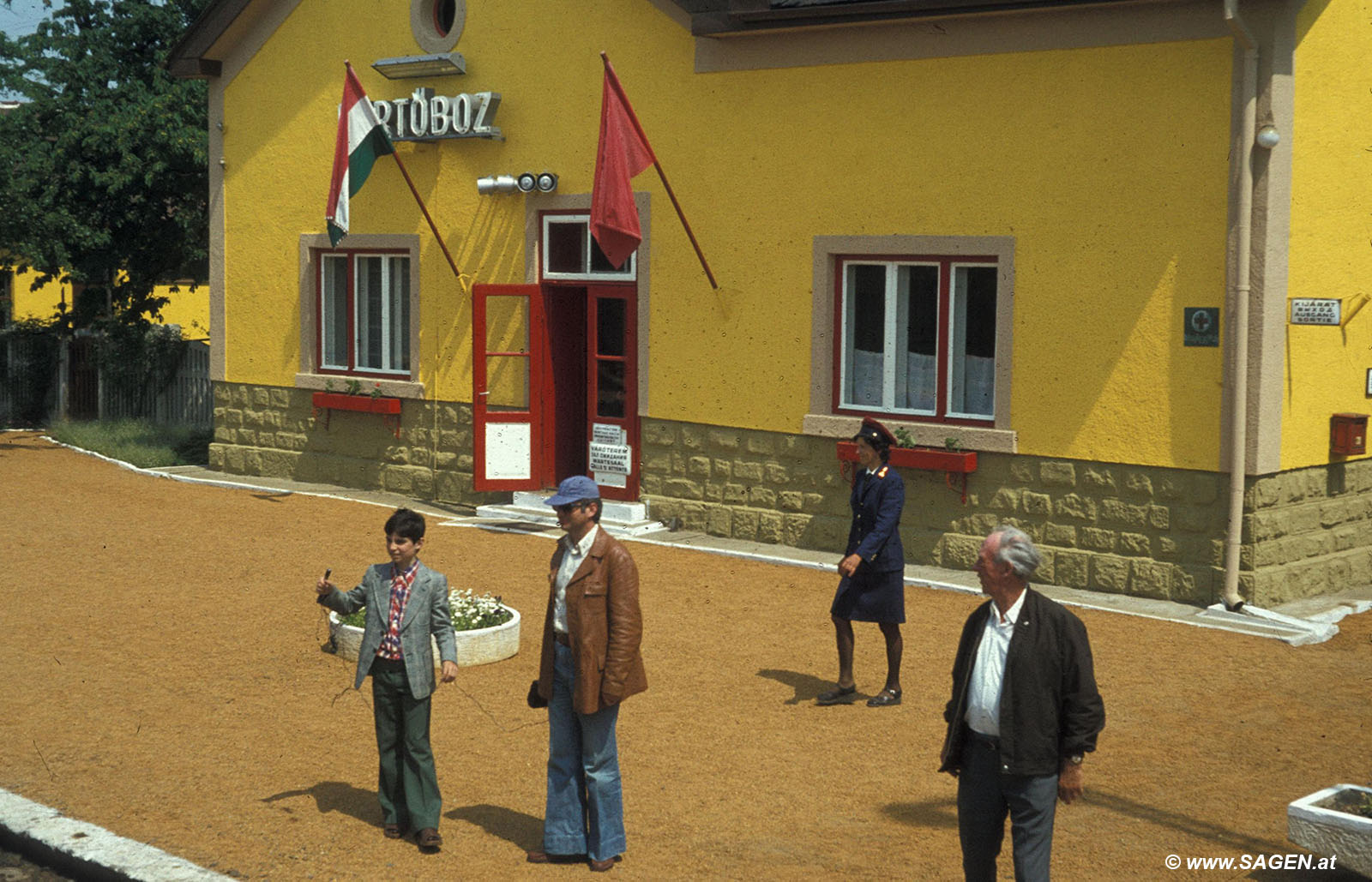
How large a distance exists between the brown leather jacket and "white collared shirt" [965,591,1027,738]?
167 centimetres

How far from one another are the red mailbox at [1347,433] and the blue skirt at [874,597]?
514 centimetres

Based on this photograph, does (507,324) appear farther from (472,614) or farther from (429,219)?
(472,614)

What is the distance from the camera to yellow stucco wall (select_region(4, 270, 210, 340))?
32.1 meters

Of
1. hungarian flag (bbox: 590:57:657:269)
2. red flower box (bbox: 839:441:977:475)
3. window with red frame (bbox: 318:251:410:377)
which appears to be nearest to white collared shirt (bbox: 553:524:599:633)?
red flower box (bbox: 839:441:977:475)

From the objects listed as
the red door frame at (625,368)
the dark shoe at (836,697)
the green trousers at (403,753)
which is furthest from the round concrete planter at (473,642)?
the red door frame at (625,368)

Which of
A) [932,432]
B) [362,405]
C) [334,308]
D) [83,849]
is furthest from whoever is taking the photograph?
[334,308]

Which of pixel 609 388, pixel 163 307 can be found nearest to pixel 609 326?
pixel 609 388

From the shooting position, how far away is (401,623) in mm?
7199

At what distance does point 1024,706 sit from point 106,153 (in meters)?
19.6

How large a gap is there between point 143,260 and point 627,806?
18065 mm

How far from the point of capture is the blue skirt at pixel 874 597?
374 inches

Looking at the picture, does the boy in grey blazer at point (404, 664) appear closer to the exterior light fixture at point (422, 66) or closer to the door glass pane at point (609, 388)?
the door glass pane at point (609, 388)

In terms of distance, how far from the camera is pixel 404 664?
7.19 m

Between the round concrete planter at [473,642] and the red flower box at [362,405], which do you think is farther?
the red flower box at [362,405]
